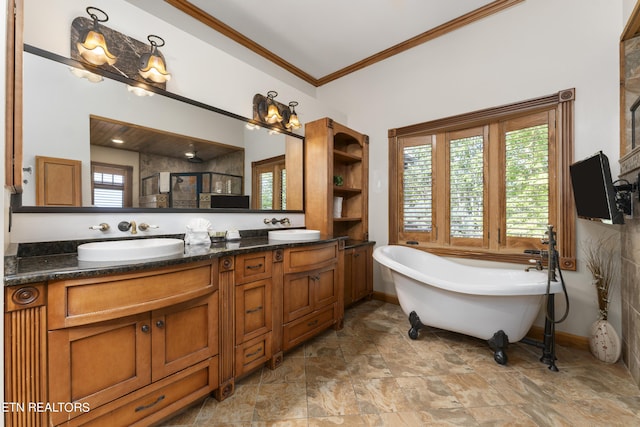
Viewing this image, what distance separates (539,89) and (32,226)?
3.68 metres

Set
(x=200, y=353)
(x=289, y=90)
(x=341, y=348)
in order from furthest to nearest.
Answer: (x=289, y=90) → (x=341, y=348) → (x=200, y=353)

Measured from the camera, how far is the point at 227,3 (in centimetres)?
241

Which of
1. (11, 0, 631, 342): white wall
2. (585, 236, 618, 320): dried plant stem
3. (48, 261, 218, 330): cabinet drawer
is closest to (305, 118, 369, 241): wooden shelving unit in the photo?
(11, 0, 631, 342): white wall

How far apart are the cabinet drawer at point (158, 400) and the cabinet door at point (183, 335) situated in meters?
0.05

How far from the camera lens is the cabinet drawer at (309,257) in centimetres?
192

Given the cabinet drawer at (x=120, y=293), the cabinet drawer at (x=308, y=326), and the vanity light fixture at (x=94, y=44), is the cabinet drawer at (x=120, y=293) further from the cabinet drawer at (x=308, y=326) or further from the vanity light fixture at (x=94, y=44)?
the vanity light fixture at (x=94, y=44)

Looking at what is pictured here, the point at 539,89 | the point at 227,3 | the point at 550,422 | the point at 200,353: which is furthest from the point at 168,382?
the point at 539,89

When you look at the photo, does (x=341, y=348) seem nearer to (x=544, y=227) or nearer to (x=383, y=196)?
(x=383, y=196)

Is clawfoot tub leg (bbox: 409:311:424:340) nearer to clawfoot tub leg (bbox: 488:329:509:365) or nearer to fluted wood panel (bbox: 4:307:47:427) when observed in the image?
clawfoot tub leg (bbox: 488:329:509:365)

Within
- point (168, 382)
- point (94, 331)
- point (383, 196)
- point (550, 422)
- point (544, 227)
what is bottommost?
point (550, 422)

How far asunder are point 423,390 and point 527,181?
2018 mm

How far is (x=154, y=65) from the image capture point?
1.80 m

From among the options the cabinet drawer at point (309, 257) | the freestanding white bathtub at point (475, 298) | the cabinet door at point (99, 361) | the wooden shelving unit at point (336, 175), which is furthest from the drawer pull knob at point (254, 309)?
the wooden shelving unit at point (336, 175)

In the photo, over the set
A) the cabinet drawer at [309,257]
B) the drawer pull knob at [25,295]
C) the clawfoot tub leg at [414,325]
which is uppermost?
the drawer pull knob at [25,295]
